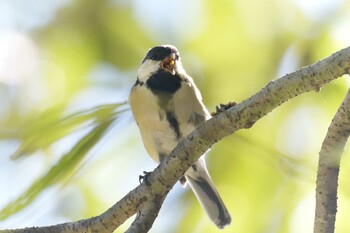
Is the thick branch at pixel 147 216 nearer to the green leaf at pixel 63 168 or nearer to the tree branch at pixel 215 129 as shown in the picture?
the tree branch at pixel 215 129

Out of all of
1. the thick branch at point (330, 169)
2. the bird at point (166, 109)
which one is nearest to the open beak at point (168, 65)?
the bird at point (166, 109)

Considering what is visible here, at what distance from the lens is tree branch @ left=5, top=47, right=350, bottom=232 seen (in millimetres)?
860

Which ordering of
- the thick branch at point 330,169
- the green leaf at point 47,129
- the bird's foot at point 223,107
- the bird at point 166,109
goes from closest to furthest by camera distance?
the green leaf at point 47,129
the thick branch at point 330,169
the bird's foot at point 223,107
the bird at point 166,109

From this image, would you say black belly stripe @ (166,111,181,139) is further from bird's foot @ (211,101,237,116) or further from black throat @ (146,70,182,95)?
bird's foot @ (211,101,237,116)

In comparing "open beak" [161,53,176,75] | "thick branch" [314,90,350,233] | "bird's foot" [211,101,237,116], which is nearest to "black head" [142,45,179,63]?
"open beak" [161,53,176,75]

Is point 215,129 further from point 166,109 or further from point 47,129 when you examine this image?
point 166,109

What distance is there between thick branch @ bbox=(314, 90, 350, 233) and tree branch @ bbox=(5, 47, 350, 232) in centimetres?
6

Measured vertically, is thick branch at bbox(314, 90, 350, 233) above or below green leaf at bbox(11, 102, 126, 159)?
below

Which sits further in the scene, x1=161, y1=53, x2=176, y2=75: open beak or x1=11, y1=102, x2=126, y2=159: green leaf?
x1=161, y1=53, x2=176, y2=75: open beak

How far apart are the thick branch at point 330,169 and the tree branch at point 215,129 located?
0.20ft

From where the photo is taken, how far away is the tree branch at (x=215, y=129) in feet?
2.82

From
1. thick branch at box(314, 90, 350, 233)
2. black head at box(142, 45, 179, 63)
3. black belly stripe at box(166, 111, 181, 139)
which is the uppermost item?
black belly stripe at box(166, 111, 181, 139)

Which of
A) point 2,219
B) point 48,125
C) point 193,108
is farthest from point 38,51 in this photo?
point 193,108

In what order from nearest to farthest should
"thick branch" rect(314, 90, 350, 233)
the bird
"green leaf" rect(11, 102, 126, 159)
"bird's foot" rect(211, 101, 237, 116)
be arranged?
1. "green leaf" rect(11, 102, 126, 159)
2. "thick branch" rect(314, 90, 350, 233)
3. "bird's foot" rect(211, 101, 237, 116)
4. the bird
